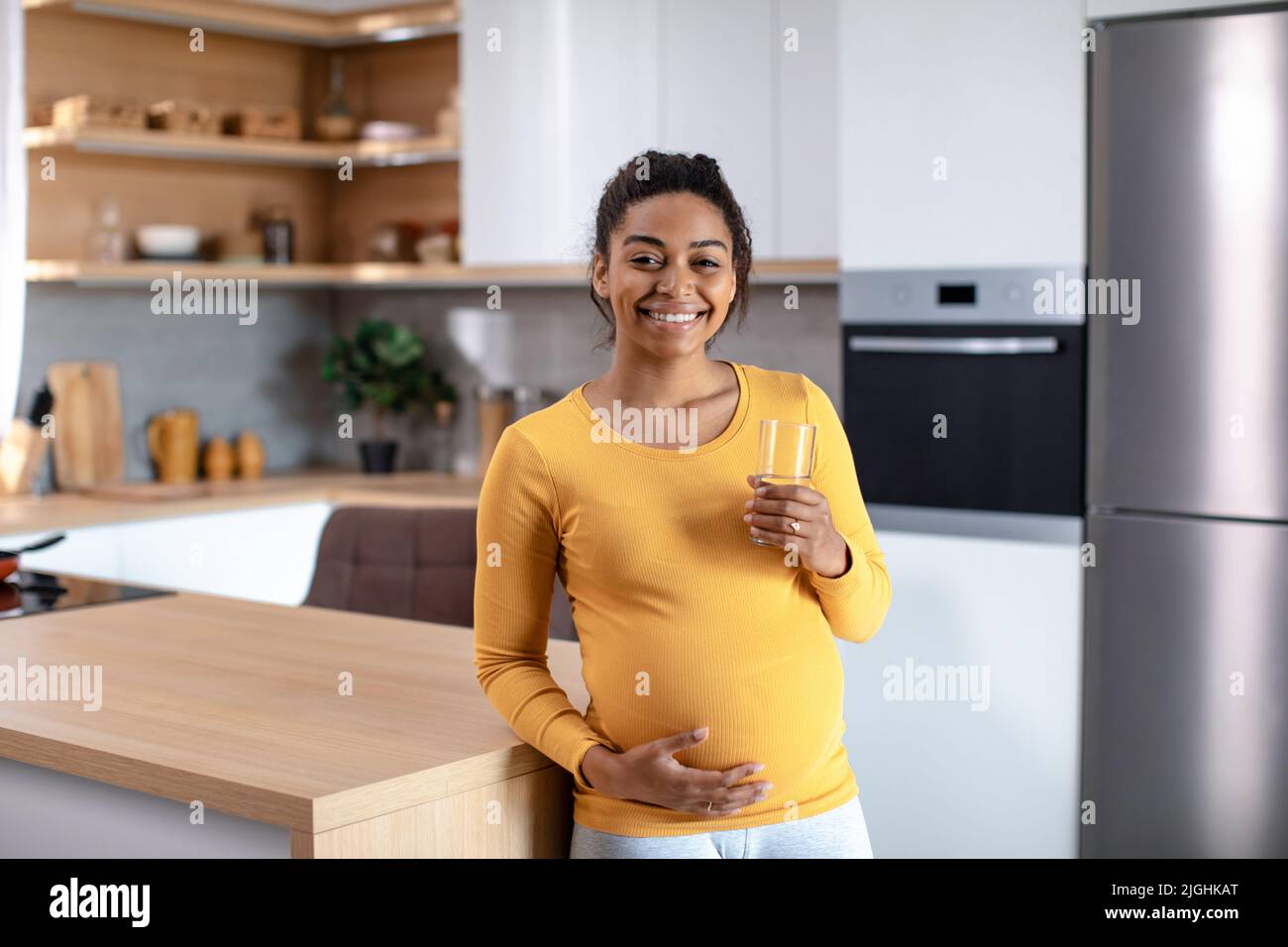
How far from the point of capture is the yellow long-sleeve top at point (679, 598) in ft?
5.04

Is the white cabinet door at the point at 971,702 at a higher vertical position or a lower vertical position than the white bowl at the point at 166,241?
lower

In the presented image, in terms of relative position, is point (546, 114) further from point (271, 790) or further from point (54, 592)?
point (271, 790)

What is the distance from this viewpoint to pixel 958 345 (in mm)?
3221

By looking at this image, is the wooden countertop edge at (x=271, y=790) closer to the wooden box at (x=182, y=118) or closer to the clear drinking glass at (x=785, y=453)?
the clear drinking glass at (x=785, y=453)

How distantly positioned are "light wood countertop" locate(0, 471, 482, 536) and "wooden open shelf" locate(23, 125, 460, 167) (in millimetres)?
914

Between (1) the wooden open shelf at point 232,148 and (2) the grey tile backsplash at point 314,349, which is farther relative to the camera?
(2) the grey tile backsplash at point 314,349

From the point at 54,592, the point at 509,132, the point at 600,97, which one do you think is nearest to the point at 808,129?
the point at 600,97

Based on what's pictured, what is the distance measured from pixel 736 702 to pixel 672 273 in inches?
16.8

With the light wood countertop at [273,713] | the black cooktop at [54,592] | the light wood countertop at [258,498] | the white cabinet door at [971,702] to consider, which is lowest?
the white cabinet door at [971,702]

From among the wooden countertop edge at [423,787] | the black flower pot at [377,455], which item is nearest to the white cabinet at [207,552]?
the black flower pot at [377,455]

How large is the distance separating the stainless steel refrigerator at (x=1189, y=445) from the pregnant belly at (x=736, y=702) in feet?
5.20

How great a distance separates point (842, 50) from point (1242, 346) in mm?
1059

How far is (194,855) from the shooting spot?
1636 millimetres
